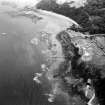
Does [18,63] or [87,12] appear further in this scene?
[87,12]

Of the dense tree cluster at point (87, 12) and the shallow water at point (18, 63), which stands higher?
the dense tree cluster at point (87, 12)

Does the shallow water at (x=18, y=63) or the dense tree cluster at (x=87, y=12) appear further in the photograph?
the dense tree cluster at (x=87, y=12)

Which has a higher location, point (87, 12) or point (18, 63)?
point (87, 12)

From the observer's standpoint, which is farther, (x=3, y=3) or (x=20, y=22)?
(x=3, y=3)

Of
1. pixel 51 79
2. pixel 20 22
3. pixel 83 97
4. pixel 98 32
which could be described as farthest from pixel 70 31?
pixel 83 97

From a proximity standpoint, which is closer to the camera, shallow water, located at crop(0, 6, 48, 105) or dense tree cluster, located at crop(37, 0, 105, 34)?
shallow water, located at crop(0, 6, 48, 105)

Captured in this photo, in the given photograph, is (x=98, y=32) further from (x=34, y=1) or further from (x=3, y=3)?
(x=3, y=3)

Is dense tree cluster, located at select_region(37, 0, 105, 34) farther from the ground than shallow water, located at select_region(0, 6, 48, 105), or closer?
farther from the ground

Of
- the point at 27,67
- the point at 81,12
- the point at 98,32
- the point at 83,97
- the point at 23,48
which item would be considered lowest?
the point at 83,97
